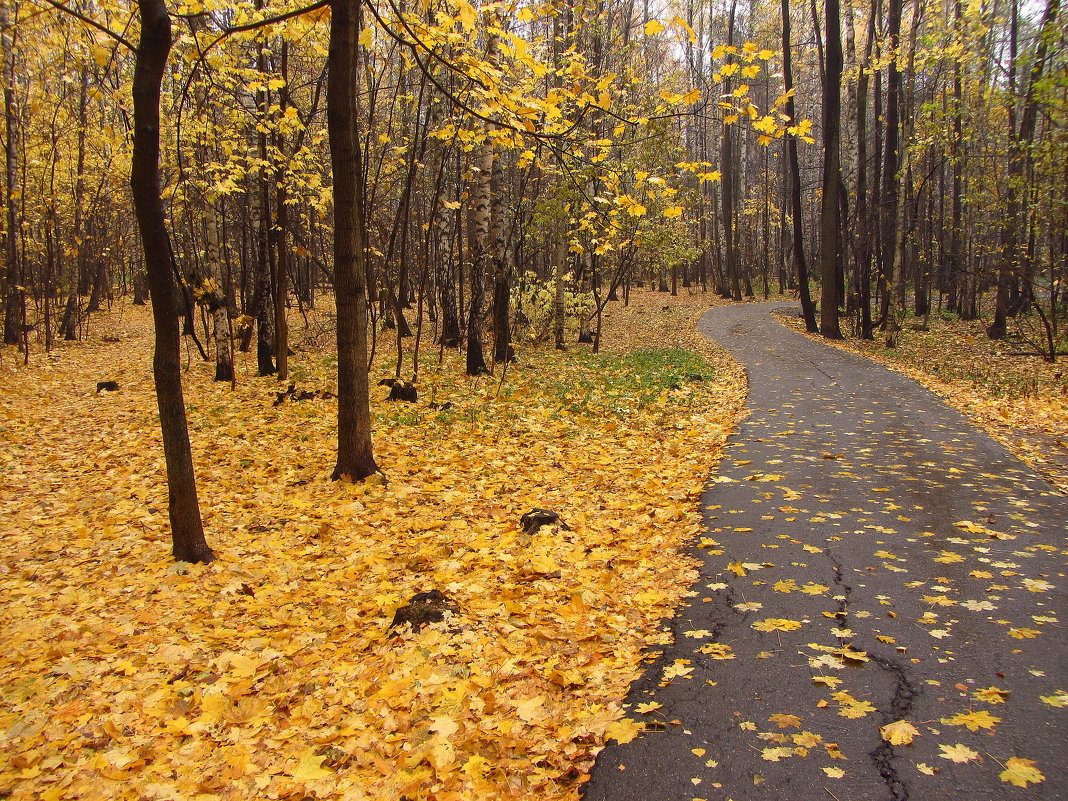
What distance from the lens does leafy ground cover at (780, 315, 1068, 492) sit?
7.52m

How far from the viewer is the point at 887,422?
28.7ft

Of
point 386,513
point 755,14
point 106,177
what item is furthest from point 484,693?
point 755,14

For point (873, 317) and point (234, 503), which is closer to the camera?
point (234, 503)

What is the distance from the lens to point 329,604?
14.0 feet

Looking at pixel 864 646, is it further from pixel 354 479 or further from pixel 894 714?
pixel 354 479

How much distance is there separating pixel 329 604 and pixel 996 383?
42.4 feet

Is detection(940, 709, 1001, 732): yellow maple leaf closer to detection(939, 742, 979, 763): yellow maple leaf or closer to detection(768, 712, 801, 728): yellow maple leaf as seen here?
detection(939, 742, 979, 763): yellow maple leaf

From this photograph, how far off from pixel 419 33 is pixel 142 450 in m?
6.25

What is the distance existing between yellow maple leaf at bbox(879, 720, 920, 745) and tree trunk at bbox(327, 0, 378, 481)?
519 centimetres

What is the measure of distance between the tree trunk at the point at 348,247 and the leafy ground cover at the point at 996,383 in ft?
23.8

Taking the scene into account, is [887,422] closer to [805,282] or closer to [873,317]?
[805,282]

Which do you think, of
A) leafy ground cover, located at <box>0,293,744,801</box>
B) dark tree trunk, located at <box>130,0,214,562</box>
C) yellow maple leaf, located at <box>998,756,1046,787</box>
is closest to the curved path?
yellow maple leaf, located at <box>998,756,1046,787</box>

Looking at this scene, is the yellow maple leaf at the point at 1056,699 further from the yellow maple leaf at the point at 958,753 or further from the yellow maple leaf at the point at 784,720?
the yellow maple leaf at the point at 784,720

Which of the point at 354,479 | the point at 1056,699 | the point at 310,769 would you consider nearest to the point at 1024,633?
the point at 1056,699
